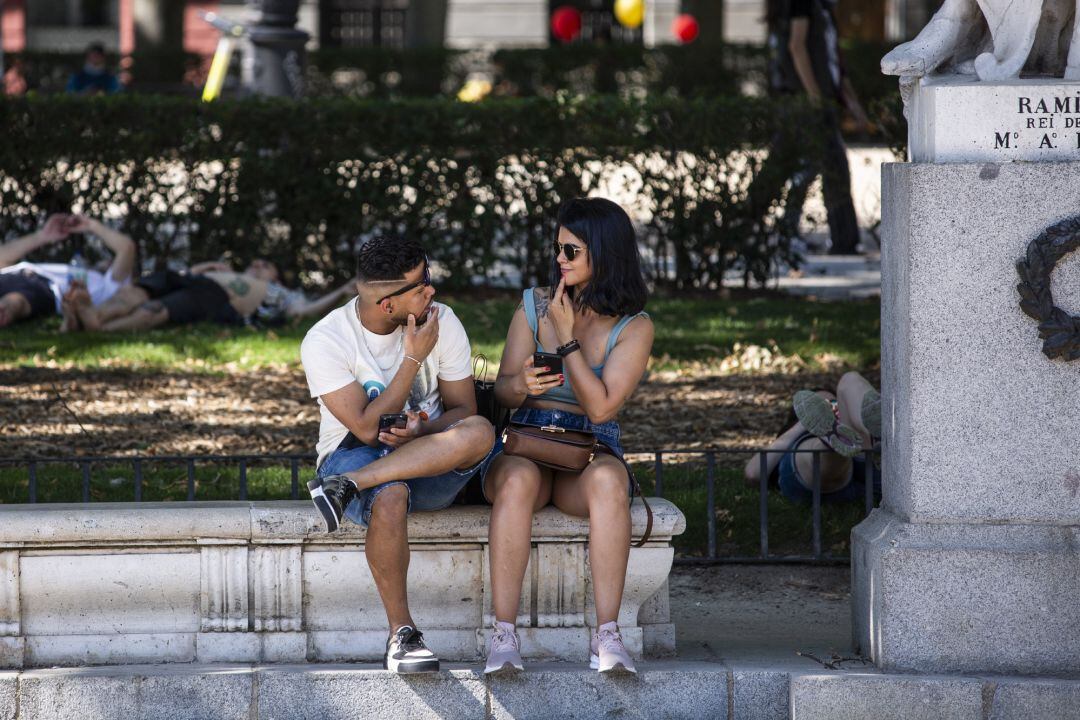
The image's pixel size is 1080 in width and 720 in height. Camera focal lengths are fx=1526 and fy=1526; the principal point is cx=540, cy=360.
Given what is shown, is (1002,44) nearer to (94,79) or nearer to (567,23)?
(94,79)

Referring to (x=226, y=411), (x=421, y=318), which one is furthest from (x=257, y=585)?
(x=226, y=411)

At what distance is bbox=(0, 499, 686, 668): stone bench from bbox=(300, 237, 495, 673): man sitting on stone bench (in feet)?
0.46

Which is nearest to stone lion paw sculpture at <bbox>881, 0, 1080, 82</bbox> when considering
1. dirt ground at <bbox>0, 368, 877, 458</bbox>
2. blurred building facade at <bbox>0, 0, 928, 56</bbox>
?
dirt ground at <bbox>0, 368, 877, 458</bbox>

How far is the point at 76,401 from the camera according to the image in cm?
783

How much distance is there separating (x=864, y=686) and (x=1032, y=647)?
513mm

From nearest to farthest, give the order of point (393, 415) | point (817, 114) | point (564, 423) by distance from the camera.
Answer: point (393, 415) < point (564, 423) < point (817, 114)

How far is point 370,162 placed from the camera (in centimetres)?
1012

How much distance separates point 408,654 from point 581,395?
949mm

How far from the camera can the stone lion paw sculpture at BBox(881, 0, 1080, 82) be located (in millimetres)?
4461

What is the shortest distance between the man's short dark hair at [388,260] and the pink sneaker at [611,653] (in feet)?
4.04

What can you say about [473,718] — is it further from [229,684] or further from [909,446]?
[909,446]

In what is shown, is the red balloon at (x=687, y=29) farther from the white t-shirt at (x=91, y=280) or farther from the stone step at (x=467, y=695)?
the stone step at (x=467, y=695)

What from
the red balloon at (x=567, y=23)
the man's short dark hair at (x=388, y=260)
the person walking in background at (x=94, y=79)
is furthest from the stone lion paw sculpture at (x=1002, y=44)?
the red balloon at (x=567, y=23)

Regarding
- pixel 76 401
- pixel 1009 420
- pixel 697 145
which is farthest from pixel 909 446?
pixel 697 145
